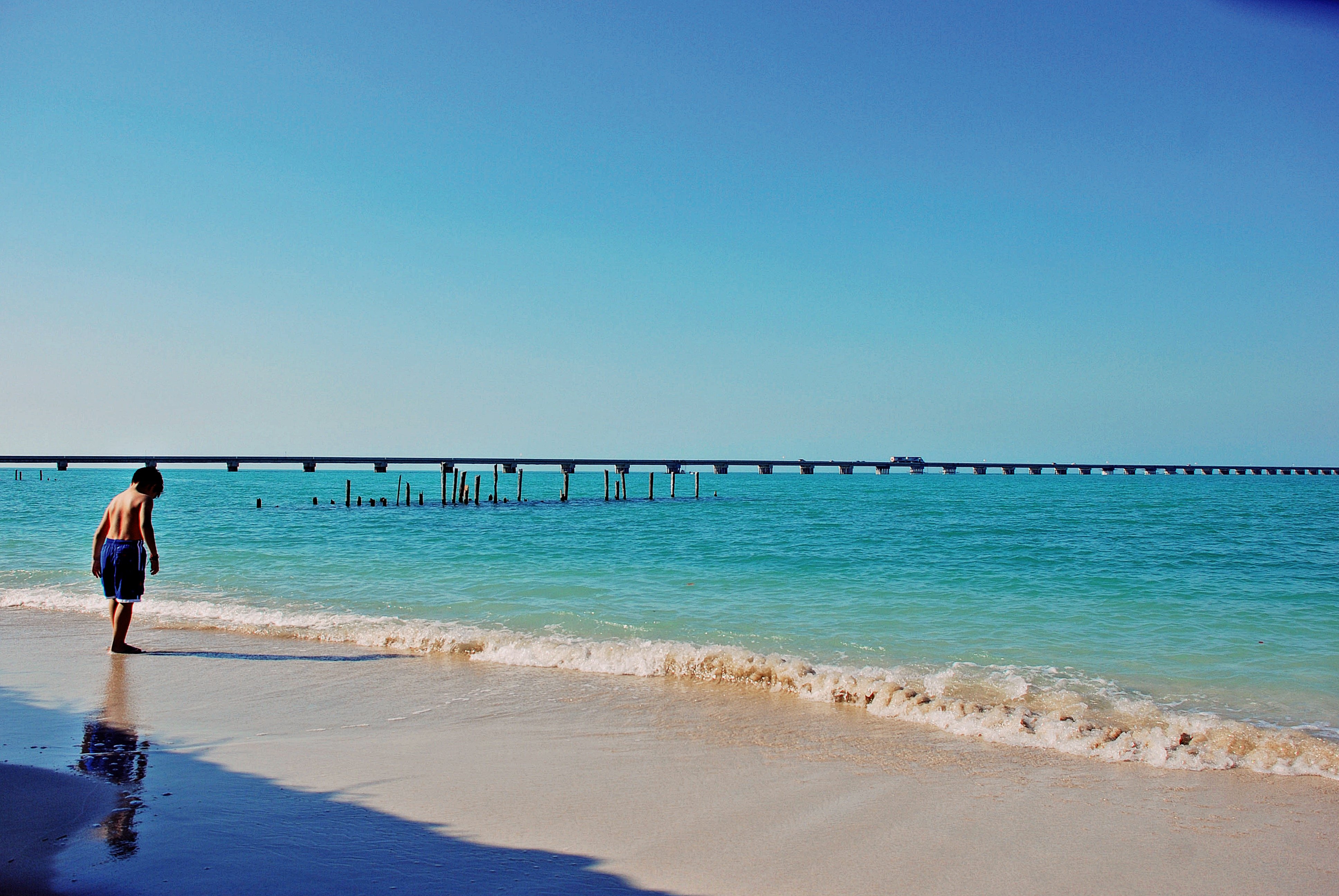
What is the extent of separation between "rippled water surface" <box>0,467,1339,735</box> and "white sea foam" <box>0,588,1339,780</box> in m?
0.53

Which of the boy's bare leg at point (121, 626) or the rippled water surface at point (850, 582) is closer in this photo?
the boy's bare leg at point (121, 626)

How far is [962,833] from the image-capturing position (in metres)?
3.80

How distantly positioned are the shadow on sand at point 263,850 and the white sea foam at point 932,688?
124 inches

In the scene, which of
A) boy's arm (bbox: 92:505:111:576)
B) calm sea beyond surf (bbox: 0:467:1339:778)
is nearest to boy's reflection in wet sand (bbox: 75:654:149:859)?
boy's arm (bbox: 92:505:111:576)

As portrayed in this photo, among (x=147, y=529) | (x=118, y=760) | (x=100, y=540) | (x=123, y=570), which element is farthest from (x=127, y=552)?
(x=118, y=760)

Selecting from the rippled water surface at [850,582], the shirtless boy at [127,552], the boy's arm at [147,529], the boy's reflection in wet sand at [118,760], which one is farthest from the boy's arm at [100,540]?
the rippled water surface at [850,582]

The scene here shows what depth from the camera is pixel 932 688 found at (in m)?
6.61

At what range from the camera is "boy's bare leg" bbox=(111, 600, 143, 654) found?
7.57m

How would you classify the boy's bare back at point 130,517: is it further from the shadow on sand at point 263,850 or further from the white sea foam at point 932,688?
the shadow on sand at point 263,850

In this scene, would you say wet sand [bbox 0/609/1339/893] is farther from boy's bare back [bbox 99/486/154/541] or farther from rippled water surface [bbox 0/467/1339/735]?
rippled water surface [bbox 0/467/1339/735]

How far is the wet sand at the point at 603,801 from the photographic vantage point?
329 centimetres

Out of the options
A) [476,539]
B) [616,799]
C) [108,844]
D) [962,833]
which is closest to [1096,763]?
[962,833]

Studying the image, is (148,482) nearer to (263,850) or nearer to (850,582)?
(263,850)

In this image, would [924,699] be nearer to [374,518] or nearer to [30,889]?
[30,889]
